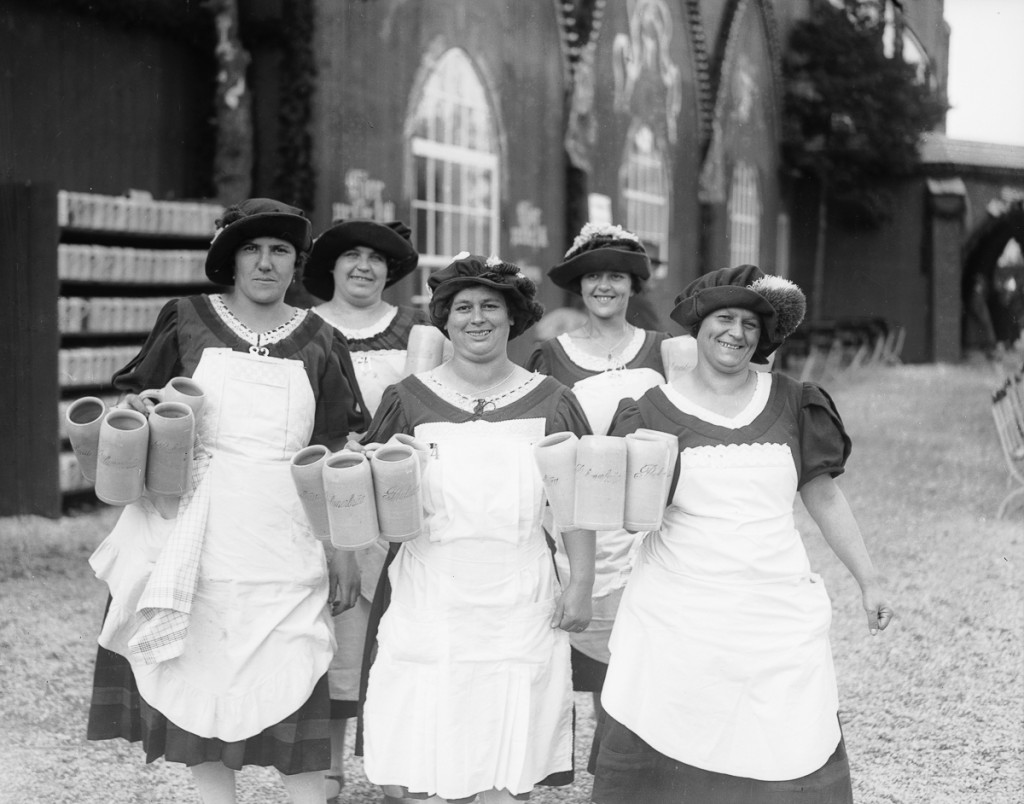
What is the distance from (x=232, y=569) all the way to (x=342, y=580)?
35 centimetres

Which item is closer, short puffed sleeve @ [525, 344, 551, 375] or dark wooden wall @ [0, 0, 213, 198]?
short puffed sleeve @ [525, 344, 551, 375]

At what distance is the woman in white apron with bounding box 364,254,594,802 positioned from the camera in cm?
296

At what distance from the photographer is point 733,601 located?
289cm

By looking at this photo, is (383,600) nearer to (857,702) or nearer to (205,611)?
(205,611)

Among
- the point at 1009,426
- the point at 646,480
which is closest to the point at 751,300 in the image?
the point at 646,480

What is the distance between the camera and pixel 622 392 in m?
3.94

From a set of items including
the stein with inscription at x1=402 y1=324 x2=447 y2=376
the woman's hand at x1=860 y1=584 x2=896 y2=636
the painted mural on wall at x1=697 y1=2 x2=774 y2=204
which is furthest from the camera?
the painted mural on wall at x1=697 y1=2 x2=774 y2=204

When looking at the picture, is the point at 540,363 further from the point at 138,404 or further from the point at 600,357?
the point at 138,404

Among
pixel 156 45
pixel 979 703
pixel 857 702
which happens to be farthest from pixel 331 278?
pixel 156 45

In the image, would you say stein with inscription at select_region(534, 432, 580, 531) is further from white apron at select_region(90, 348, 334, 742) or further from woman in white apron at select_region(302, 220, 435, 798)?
woman in white apron at select_region(302, 220, 435, 798)

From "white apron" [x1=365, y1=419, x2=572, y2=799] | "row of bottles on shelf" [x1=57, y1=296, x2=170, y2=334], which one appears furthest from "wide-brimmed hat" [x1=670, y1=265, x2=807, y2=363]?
"row of bottles on shelf" [x1=57, y1=296, x2=170, y2=334]

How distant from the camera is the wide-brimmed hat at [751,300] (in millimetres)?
2975

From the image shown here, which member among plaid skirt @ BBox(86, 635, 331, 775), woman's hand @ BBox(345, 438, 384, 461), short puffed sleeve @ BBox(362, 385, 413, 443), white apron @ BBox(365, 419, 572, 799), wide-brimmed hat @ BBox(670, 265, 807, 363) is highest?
wide-brimmed hat @ BBox(670, 265, 807, 363)

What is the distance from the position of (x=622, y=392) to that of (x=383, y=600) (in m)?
1.16
